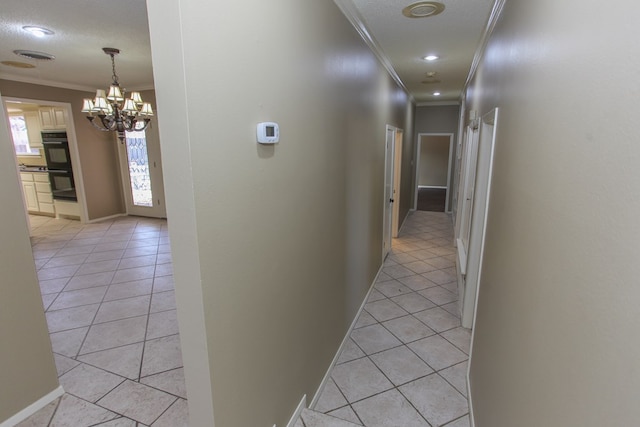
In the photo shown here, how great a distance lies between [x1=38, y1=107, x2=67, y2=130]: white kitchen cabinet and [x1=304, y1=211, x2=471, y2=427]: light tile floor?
21.4 ft

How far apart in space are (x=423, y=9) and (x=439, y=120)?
6.22 meters

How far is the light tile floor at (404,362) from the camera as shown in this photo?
2074mm

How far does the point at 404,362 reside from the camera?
8.46 feet

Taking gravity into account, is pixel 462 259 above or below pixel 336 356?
Result: above

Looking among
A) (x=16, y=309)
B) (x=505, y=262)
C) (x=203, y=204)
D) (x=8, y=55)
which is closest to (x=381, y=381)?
(x=505, y=262)

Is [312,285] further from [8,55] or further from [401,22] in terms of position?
[8,55]

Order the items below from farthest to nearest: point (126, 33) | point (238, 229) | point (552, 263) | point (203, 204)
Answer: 1. point (126, 33)
2. point (238, 229)
3. point (203, 204)
4. point (552, 263)

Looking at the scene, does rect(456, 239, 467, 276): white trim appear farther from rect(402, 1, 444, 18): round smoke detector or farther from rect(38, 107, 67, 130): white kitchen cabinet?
rect(38, 107, 67, 130): white kitchen cabinet

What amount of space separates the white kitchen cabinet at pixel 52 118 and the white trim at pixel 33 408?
A: 5739 mm

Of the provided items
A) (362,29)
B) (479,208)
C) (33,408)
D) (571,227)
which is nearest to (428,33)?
(362,29)

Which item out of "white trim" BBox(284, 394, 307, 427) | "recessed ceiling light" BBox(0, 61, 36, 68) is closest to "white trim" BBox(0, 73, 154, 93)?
"recessed ceiling light" BBox(0, 61, 36, 68)

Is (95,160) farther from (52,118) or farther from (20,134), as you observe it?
(20,134)

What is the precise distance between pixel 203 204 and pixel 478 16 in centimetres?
253

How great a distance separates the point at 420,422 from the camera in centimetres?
200
